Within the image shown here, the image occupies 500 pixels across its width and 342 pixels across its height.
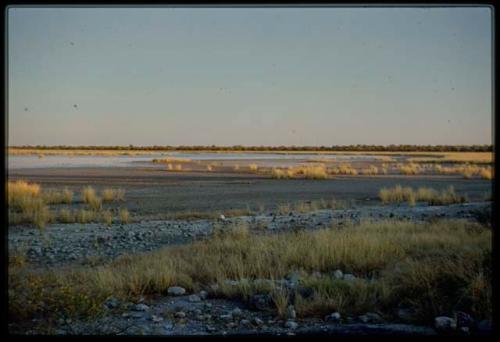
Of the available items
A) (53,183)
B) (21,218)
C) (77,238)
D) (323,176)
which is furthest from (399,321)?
(323,176)

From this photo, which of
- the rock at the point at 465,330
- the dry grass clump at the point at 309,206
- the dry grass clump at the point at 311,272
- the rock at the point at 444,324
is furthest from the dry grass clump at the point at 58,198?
the rock at the point at 465,330

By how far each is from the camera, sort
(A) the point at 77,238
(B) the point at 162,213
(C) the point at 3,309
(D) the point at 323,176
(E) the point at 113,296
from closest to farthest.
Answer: (C) the point at 3,309, (E) the point at 113,296, (A) the point at 77,238, (B) the point at 162,213, (D) the point at 323,176

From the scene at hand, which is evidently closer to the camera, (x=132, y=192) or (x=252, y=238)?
(x=252, y=238)

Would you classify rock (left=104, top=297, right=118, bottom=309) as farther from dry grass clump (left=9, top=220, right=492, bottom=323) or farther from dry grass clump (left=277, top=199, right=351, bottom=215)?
dry grass clump (left=277, top=199, right=351, bottom=215)

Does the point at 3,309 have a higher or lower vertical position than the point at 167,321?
higher

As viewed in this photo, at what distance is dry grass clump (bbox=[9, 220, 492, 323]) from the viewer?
5.21m

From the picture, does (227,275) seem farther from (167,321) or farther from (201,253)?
(167,321)

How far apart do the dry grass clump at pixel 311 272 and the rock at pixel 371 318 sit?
17 cm

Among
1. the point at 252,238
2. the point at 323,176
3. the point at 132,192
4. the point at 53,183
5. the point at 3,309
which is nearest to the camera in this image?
the point at 3,309

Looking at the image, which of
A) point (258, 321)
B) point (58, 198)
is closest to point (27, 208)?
point (58, 198)

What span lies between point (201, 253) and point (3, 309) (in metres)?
3.91

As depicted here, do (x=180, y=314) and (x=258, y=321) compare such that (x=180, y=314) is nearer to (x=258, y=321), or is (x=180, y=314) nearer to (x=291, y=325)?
(x=258, y=321)

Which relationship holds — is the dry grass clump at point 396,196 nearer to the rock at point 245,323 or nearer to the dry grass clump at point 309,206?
the dry grass clump at point 309,206

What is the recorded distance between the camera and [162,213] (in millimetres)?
14375
